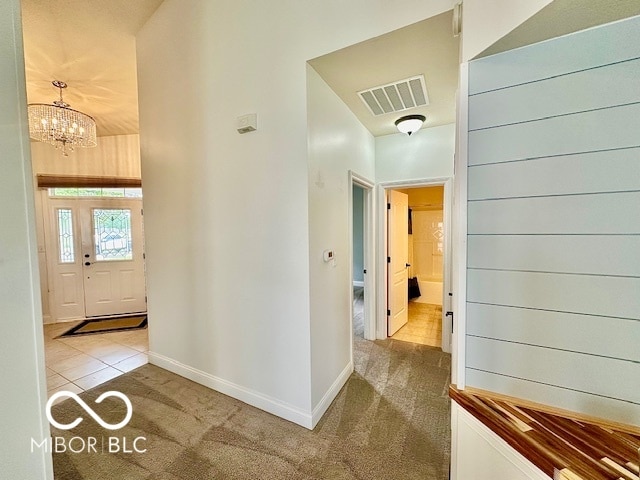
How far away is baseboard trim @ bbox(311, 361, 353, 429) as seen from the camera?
200cm

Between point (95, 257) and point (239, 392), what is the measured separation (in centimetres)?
394

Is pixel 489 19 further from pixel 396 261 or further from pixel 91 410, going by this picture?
pixel 91 410

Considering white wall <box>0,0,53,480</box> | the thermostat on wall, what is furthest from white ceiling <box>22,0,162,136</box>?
white wall <box>0,0,53,480</box>

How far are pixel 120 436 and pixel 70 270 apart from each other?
12.4 ft

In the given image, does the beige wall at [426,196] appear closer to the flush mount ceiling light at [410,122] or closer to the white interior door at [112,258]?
the flush mount ceiling light at [410,122]

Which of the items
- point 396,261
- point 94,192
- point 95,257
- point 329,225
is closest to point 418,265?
point 396,261

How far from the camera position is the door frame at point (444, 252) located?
3.08 m

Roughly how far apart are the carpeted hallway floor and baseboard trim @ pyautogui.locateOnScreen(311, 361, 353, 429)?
5 centimetres

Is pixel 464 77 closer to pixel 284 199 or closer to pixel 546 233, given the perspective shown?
pixel 546 233

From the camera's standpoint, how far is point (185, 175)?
2502mm

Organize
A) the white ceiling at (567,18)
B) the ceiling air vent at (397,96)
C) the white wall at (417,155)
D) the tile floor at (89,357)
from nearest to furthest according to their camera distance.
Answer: the white ceiling at (567,18)
the ceiling air vent at (397,96)
the tile floor at (89,357)
the white wall at (417,155)

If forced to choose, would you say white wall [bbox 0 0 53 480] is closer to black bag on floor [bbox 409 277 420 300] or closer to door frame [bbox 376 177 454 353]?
door frame [bbox 376 177 454 353]

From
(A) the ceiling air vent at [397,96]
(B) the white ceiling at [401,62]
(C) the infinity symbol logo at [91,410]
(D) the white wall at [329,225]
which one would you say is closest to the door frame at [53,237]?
(C) the infinity symbol logo at [91,410]

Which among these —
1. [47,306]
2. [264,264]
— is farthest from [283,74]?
[47,306]
